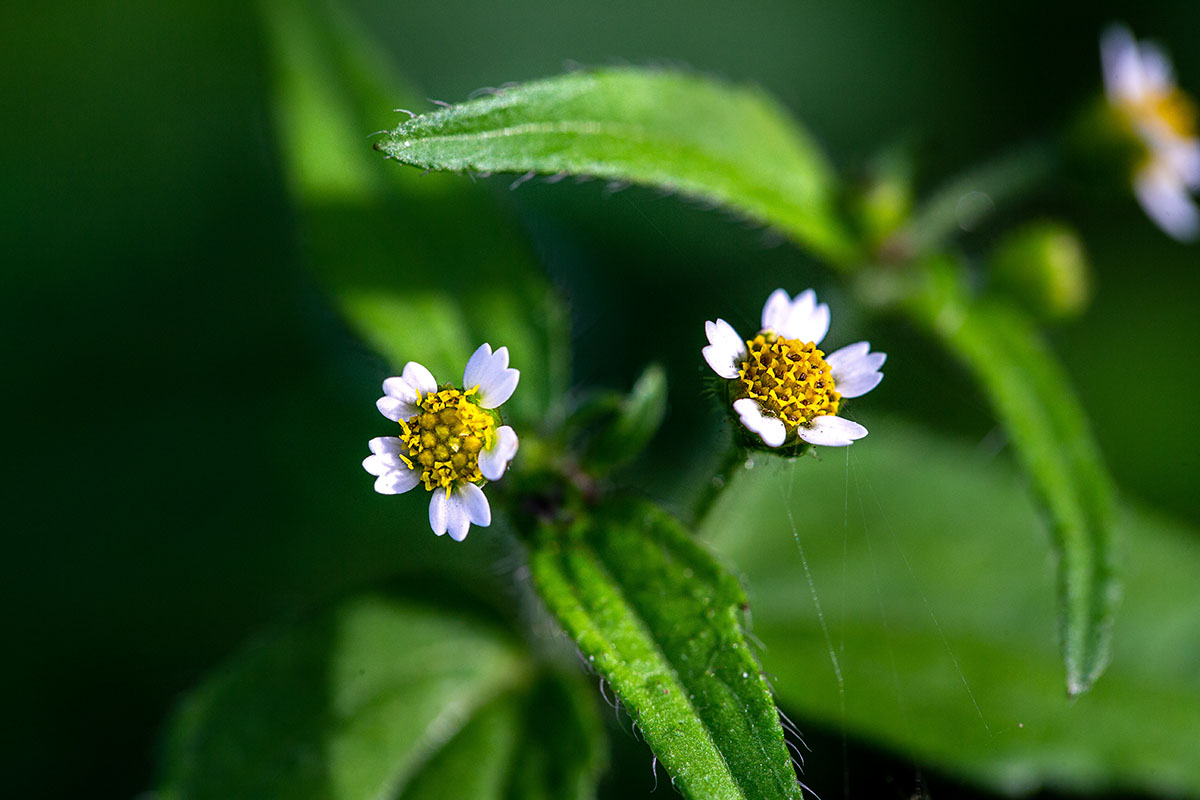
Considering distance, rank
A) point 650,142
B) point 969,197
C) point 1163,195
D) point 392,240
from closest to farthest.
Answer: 1. point 650,142
2. point 392,240
3. point 969,197
4. point 1163,195

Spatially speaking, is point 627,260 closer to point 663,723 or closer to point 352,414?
point 352,414

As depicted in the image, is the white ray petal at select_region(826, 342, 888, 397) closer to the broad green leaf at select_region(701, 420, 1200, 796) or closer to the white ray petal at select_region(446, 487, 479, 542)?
the broad green leaf at select_region(701, 420, 1200, 796)

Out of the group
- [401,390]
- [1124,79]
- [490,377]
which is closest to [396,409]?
[401,390]

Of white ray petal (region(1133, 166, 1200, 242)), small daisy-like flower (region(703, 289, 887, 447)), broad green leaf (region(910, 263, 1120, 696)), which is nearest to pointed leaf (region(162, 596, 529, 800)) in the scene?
small daisy-like flower (region(703, 289, 887, 447))

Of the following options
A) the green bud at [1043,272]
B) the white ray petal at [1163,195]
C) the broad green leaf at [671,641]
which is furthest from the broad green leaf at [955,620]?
the white ray petal at [1163,195]

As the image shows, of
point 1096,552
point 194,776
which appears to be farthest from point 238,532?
point 1096,552

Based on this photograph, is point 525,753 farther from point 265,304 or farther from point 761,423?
point 265,304
